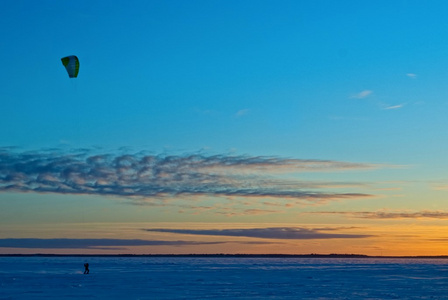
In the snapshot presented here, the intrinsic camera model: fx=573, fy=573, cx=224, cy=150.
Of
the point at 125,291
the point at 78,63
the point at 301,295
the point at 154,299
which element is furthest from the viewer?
the point at 78,63

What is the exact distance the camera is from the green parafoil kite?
3442cm

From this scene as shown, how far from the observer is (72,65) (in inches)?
1363

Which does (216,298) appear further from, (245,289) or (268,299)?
(245,289)

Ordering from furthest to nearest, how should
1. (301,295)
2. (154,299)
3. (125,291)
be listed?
(125,291) < (301,295) < (154,299)

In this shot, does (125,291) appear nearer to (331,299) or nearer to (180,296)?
(180,296)

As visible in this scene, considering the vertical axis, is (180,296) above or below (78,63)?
below

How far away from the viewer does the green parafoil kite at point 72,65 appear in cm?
3442

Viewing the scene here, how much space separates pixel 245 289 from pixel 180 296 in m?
5.55

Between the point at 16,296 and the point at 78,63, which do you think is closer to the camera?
the point at 16,296

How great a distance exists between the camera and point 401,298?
1088 inches

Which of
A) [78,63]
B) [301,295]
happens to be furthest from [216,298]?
[78,63]

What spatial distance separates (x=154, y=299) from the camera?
2627cm

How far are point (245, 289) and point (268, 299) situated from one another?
18.3ft

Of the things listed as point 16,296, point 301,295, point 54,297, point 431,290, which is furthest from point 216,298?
point 431,290
